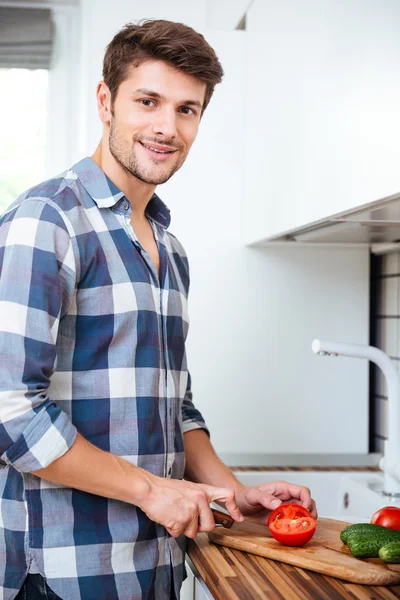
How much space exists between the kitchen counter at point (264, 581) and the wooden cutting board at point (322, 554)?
0.03 feet

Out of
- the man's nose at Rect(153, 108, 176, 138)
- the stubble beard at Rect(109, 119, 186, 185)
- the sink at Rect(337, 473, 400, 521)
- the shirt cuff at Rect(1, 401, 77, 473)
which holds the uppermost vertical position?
the man's nose at Rect(153, 108, 176, 138)

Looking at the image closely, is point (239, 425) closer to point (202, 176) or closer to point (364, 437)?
point (364, 437)

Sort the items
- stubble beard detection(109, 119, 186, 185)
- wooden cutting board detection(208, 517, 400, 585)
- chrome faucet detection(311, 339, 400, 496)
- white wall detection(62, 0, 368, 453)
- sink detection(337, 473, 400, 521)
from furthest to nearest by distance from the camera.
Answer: white wall detection(62, 0, 368, 453)
sink detection(337, 473, 400, 521)
chrome faucet detection(311, 339, 400, 496)
stubble beard detection(109, 119, 186, 185)
wooden cutting board detection(208, 517, 400, 585)

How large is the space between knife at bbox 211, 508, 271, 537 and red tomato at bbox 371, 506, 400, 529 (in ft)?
0.60

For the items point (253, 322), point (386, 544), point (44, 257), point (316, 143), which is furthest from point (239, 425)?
point (44, 257)

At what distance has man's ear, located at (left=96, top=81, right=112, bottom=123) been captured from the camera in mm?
1317

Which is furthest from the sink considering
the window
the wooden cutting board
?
the window

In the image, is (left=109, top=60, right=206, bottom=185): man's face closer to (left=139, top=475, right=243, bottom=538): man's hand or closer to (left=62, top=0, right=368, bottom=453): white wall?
(left=139, top=475, right=243, bottom=538): man's hand

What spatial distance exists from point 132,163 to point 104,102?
13 centimetres

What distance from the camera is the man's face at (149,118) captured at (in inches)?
49.7

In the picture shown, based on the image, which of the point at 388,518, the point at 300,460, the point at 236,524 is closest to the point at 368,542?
the point at 388,518

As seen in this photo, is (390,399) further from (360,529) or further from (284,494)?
(360,529)

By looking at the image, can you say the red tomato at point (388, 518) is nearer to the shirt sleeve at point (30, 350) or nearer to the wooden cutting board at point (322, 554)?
the wooden cutting board at point (322, 554)

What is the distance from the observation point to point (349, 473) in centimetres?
213
